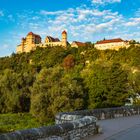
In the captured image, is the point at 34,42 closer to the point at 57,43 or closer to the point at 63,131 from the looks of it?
the point at 57,43

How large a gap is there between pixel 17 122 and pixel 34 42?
414ft

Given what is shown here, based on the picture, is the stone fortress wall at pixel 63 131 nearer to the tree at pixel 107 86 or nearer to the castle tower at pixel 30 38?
the tree at pixel 107 86

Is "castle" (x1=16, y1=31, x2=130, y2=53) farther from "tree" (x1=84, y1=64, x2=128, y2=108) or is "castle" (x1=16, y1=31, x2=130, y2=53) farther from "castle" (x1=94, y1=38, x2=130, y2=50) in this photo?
"tree" (x1=84, y1=64, x2=128, y2=108)

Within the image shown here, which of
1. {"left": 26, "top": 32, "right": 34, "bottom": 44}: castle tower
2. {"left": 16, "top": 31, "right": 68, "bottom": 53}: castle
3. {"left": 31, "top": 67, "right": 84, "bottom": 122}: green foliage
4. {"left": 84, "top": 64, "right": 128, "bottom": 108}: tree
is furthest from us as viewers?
{"left": 26, "top": 32, "right": 34, "bottom": 44}: castle tower

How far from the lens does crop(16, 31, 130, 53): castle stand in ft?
449

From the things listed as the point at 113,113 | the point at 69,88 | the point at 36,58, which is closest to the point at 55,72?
the point at 69,88

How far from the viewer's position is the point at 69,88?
39000 millimetres

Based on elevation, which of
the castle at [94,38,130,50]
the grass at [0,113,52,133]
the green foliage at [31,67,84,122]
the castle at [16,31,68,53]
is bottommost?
the grass at [0,113,52,133]

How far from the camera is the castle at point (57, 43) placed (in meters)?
137

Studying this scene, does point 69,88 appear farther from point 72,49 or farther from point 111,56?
point 72,49

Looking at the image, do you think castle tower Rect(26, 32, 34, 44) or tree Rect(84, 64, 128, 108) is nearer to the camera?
tree Rect(84, 64, 128, 108)

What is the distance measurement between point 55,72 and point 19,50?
128m

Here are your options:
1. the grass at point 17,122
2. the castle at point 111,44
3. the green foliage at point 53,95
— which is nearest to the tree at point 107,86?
the green foliage at point 53,95

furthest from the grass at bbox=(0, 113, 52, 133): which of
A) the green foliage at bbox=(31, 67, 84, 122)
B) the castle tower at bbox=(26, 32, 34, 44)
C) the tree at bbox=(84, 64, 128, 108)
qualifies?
the castle tower at bbox=(26, 32, 34, 44)
